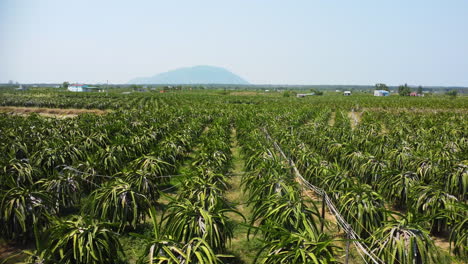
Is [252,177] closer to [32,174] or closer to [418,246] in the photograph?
[418,246]

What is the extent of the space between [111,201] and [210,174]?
2.62m

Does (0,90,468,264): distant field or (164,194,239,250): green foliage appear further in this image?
(164,194,239,250): green foliage

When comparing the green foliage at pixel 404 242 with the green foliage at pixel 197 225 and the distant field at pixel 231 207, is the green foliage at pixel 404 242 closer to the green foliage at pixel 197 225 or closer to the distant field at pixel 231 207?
the distant field at pixel 231 207

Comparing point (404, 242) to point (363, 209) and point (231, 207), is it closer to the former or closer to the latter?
point (363, 209)

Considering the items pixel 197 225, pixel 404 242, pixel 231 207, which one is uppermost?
pixel 197 225

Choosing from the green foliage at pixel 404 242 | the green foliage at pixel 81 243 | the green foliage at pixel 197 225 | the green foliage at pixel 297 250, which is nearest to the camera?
the green foliage at pixel 297 250

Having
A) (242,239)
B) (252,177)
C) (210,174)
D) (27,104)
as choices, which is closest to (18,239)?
(210,174)

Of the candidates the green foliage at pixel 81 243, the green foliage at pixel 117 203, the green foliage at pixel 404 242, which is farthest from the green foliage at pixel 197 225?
the green foliage at pixel 404 242

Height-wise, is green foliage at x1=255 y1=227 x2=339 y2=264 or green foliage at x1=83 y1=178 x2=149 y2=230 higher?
green foliage at x1=255 y1=227 x2=339 y2=264

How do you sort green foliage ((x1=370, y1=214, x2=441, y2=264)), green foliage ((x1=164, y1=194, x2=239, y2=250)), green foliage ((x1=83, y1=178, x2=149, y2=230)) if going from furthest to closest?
1. green foliage ((x1=83, y1=178, x2=149, y2=230))
2. green foliage ((x1=164, y1=194, x2=239, y2=250))
3. green foliage ((x1=370, y1=214, x2=441, y2=264))

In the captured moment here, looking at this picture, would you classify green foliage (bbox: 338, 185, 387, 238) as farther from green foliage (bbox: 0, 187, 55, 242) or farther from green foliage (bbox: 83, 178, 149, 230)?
green foliage (bbox: 0, 187, 55, 242)

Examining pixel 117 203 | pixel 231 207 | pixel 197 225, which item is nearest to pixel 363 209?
pixel 231 207

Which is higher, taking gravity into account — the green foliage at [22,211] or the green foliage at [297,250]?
the green foliage at [297,250]

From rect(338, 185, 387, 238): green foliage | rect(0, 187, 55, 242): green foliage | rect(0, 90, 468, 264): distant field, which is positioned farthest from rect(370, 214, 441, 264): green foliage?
rect(0, 187, 55, 242): green foliage
